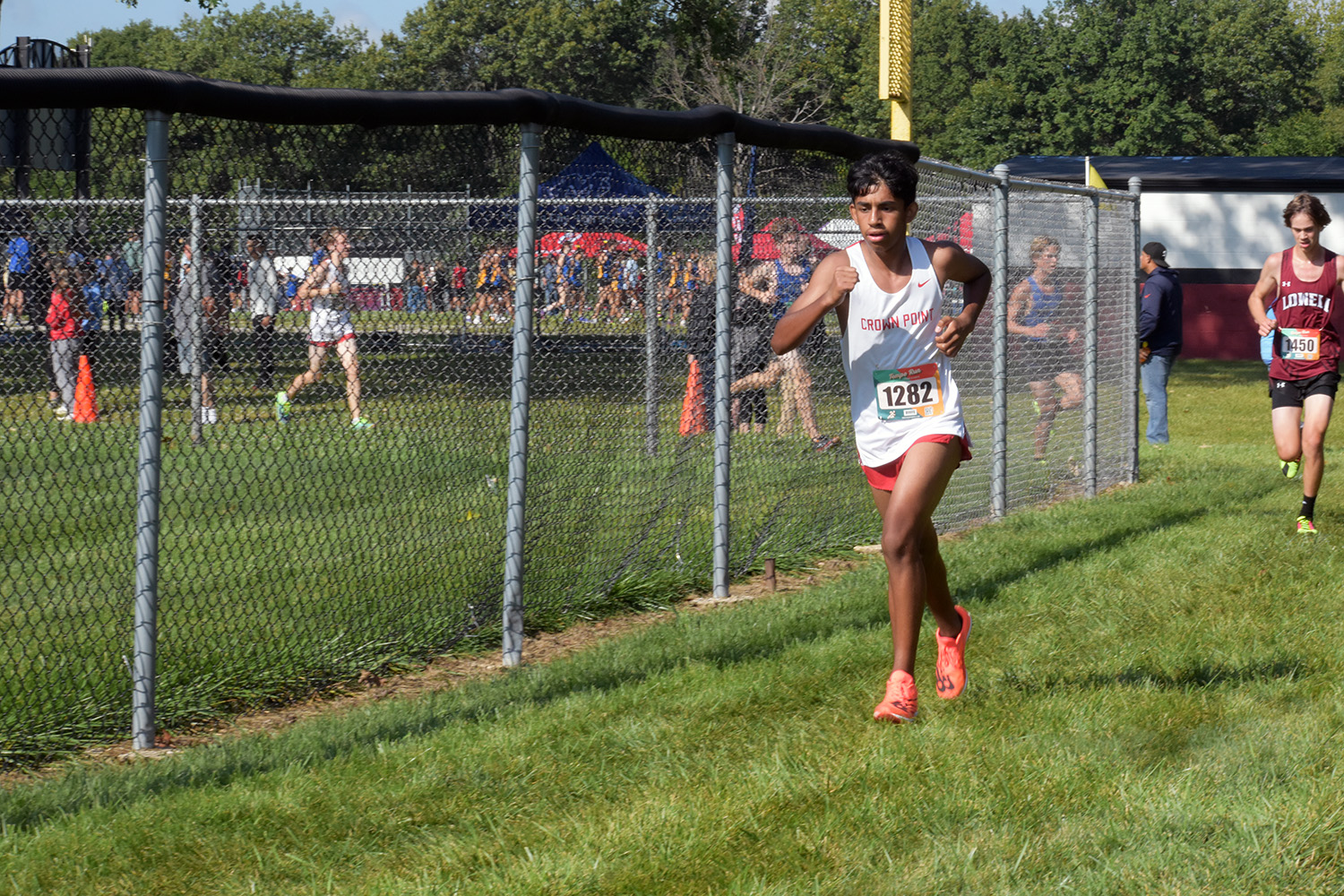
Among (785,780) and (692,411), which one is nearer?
(785,780)

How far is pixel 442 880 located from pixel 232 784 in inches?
43.0

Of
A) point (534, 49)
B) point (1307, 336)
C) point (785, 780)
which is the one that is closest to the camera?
point (785, 780)

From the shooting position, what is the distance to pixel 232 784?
4629mm

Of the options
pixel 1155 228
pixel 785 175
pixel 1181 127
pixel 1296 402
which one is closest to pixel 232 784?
pixel 785 175

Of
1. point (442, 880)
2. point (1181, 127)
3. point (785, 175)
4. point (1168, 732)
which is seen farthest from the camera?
point (1181, 127)

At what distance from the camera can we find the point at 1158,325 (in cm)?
1473

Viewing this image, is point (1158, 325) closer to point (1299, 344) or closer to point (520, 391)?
point (1299, 344)

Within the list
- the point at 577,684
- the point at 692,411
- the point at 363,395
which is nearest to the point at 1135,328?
the point at 692,411

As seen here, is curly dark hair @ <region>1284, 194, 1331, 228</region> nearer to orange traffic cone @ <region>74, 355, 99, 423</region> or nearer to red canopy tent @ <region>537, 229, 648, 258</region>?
red canopy tent @ <region>537, 229, 648, 258</region>

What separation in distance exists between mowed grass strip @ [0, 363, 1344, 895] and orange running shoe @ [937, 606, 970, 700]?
0.21ft

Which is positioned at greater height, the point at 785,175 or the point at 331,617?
the point at 785,175

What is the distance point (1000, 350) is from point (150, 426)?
652 centimetres

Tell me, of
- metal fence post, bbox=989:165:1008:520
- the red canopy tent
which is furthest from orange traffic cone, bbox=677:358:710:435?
metal fence post, bbox=989:165:1008:520

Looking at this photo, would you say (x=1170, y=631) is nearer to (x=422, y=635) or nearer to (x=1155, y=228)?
(x=422, y=635)
